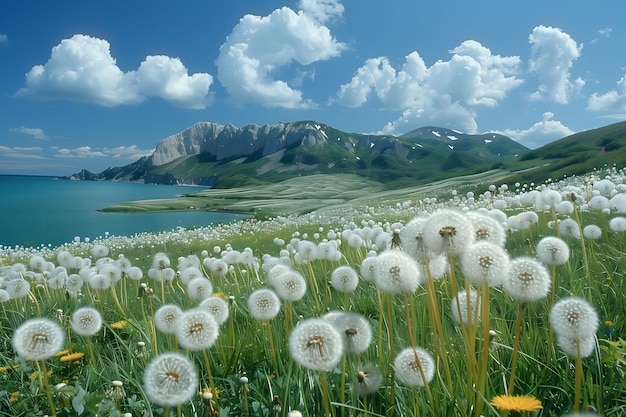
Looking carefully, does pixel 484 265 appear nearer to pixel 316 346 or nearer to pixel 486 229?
pixel 486 229

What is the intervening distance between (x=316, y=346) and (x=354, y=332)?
315mm

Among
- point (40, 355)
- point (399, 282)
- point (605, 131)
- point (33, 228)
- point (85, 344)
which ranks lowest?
point (33, 228)

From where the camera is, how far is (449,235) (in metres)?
1.93

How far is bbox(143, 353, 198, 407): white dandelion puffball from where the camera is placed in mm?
2008

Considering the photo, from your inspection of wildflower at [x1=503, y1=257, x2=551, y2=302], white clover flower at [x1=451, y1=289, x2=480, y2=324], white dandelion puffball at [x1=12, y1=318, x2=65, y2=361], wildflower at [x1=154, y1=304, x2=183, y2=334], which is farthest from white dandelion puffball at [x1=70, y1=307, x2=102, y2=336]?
wildflower at [x1=503, y1=257, x2=551, y2=302]

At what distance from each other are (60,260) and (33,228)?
56.5 metres

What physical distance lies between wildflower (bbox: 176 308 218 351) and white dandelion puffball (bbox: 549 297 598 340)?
1761 millimetres

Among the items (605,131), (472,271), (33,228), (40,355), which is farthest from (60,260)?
(605,131)

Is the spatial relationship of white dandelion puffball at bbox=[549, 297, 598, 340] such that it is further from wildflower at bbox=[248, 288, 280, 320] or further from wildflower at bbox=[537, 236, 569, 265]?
wildflower at bbox=[248, 288, 280, 320]

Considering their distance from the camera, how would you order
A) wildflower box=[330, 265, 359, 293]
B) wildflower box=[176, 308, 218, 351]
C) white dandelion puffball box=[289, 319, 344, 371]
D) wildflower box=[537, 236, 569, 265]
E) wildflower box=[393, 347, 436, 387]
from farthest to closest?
wildflower box=[330, 265, 359, 293] < wildflower box=[537, 236, 569, 265] < wildflower box=[176, 308, 218, 351] < wildflower box=[393, 347, 436, 387] < white dandelion puffball box=[289, 319, 344, 371]

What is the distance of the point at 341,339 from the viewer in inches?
84.7

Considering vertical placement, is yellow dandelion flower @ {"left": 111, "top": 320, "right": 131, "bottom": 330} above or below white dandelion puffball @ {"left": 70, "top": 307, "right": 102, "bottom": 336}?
below

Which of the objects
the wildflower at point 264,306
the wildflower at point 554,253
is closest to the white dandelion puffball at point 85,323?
the wildflower at point 264,306

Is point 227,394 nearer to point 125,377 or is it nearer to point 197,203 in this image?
point 125,377
